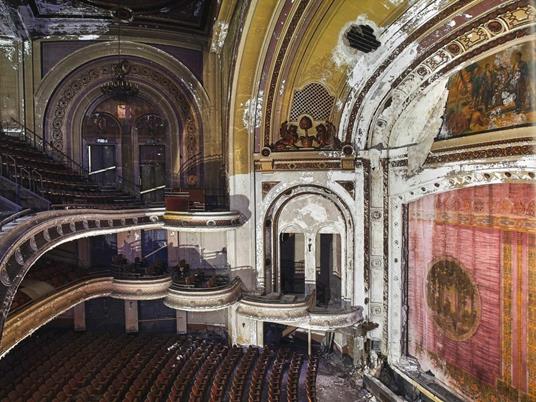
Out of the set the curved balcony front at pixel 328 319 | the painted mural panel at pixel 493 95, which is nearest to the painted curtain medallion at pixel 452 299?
the curved balcony front at pixel 328 319

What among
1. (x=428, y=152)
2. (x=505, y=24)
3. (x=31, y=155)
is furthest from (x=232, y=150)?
(x=505, y=24)

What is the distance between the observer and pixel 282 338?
32.0 feet

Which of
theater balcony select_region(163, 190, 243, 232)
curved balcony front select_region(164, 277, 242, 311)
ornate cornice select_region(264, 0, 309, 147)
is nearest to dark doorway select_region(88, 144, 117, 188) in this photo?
theater balcony select_region(163, 190, 243, 232)

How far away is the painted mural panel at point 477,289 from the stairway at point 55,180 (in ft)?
22.6

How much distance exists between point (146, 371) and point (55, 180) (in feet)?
15.6

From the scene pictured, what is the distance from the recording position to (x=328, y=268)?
381 inches

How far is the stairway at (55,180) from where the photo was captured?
7.11 metres

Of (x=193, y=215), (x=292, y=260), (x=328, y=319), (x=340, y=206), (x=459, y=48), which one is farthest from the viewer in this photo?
(x=292, y=260)

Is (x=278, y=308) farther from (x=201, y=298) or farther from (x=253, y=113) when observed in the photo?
(x=253, y=113)

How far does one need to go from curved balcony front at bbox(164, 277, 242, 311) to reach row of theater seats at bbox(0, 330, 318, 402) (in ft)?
4.21

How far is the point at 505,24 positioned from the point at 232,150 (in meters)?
5.56

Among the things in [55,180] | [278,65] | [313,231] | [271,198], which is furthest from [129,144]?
[313,231]

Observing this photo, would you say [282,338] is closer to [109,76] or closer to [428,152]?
[428,152]

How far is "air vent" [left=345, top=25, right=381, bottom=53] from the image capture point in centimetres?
696
